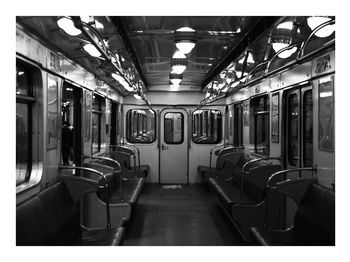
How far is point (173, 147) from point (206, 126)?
39.1 inches

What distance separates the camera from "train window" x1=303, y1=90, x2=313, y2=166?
4.54 meters

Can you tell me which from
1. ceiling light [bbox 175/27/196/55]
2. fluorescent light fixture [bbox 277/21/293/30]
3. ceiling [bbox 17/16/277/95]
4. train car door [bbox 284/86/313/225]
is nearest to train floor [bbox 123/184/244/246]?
train car door [bbox 284/86/313/225]

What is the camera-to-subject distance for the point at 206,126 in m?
10.3

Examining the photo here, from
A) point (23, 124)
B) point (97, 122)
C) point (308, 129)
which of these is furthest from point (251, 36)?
point (97, 122)

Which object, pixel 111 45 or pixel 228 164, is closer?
pixel 111 45

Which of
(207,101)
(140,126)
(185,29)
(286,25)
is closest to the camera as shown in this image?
(286,25)

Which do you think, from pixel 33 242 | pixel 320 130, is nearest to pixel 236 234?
pixel 320 130

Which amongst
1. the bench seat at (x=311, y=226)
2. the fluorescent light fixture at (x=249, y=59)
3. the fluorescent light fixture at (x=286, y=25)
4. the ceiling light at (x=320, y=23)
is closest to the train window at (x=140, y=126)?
the fluorescent light fixture at (x=249, y=59)

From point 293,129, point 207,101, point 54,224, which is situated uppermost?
point 207,101

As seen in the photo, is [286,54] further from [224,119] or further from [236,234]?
[224,119]

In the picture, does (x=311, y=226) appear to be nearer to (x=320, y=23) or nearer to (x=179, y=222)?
(x=320, y=23)

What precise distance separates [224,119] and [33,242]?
7.52 m

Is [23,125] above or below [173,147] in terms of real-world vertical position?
above

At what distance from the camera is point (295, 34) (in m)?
3.88
